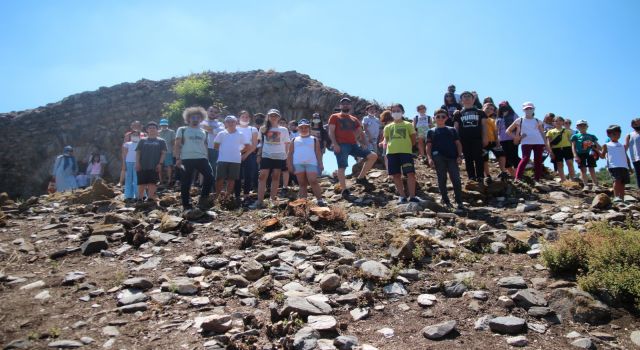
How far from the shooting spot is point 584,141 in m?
9.77

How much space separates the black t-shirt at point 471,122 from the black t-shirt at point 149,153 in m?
6.31

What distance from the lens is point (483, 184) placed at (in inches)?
337

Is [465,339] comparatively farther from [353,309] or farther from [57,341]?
[57,341]

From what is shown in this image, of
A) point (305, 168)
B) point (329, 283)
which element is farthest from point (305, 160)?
point (329, 283)

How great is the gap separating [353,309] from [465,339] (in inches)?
42.0

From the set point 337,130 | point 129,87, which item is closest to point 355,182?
point 337,130

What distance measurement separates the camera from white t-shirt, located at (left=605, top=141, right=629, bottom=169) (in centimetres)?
842

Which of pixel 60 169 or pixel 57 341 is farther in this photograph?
pixel 60 169

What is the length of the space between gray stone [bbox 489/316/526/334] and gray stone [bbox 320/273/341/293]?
1547mm

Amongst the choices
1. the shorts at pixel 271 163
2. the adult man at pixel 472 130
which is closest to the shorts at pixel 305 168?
the shorts at pixel 271 163

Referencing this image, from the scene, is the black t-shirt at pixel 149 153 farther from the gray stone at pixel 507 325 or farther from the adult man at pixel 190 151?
the gray stone at pixel 507 325

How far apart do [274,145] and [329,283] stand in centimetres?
449

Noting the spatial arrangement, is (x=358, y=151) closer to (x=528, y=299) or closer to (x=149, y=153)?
(x=149, y=153)

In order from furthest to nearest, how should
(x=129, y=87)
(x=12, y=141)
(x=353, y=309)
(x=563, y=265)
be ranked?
(x=129, y=87) → (x=12, y=141) → (x=563, y=265) → (x=353, y=309)
